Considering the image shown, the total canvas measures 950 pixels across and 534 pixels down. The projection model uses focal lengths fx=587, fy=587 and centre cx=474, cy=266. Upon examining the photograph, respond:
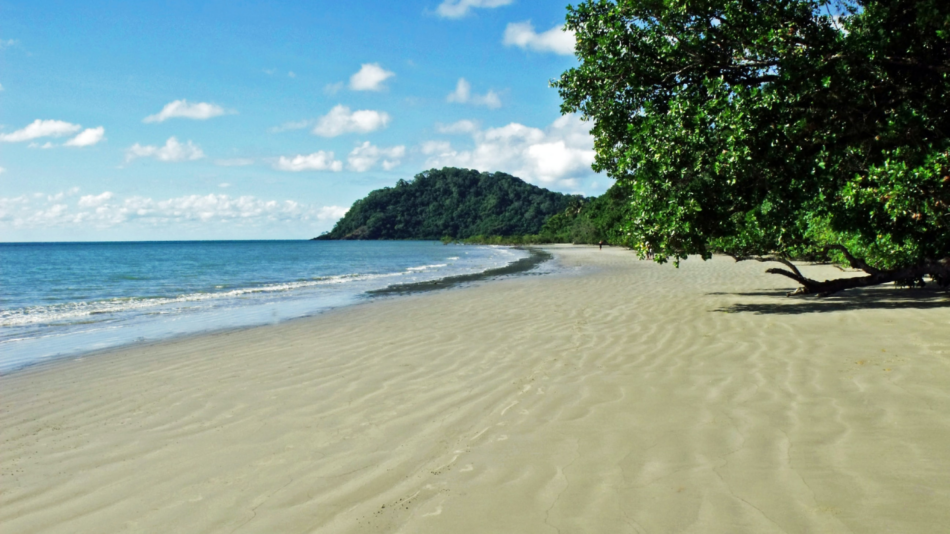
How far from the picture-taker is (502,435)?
467 cm

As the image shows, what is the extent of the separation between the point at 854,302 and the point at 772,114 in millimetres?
5391

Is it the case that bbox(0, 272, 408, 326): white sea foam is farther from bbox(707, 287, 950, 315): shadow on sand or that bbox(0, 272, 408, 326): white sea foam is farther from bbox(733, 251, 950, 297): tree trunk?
bbox(733, 251, 950, 297): tree trunk

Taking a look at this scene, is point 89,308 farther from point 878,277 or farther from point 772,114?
point 878,277

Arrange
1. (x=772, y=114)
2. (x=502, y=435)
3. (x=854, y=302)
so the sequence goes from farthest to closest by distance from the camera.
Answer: (x=854, y=302), (x=772, y=114), (x=502, y=435)

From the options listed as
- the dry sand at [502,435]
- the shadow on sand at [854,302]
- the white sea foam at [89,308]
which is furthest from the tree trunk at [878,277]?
the white sea foam at [89,308]

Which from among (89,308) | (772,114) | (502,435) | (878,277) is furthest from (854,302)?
(89,308)

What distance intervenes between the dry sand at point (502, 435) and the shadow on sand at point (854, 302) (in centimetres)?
181

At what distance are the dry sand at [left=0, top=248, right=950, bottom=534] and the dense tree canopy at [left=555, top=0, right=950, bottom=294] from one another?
192cm

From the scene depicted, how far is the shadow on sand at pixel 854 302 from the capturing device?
11.0 meters

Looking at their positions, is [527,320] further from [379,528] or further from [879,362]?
[379,528]

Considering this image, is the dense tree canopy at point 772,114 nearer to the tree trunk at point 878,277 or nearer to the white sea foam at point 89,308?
the tree trunk at point 878,277

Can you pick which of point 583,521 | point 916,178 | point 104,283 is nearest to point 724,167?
point 916,178

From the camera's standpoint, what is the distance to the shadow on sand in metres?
11.0

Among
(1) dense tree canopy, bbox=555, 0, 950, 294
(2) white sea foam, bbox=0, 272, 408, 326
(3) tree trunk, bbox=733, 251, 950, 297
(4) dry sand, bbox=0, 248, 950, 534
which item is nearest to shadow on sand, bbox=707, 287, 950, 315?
(3) tree trunk, bbox=733, 251, 950, 297
